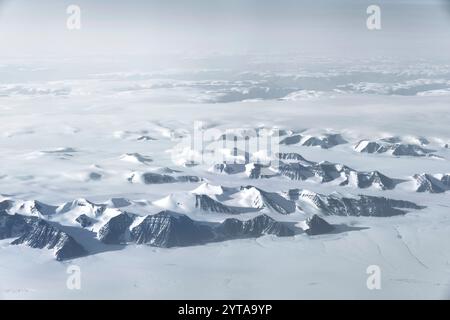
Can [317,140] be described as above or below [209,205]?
above

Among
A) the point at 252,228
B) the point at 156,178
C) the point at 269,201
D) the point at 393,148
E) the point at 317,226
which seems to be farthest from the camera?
the point at 393,148

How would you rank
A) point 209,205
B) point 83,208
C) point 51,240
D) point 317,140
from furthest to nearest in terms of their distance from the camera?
point 317,140 < point 209,205 < point 83,208 < point 51,240

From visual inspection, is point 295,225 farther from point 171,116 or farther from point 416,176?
point 171,116

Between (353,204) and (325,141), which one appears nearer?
(353,204)

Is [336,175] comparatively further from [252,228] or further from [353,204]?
[252,228]

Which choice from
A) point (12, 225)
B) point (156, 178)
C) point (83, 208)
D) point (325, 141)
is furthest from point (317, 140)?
point (12, 225)

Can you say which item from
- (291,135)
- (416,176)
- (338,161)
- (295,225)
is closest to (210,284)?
(295,225)

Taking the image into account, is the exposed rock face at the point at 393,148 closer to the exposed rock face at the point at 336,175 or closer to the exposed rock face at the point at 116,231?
the exposed rock face at the point at 336,175
